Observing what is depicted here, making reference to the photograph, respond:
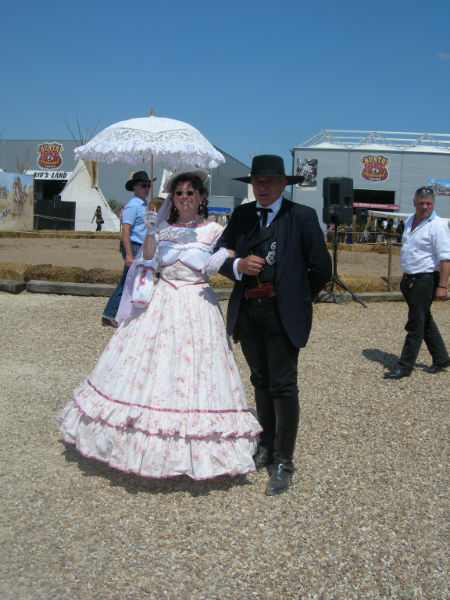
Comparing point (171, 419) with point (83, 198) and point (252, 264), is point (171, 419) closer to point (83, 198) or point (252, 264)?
point (252, 264)

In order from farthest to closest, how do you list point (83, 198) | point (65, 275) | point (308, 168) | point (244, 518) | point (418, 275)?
point (308, 168) < point (83, 198) < point (65, 275) < point (418, 275) < point (244, 518)

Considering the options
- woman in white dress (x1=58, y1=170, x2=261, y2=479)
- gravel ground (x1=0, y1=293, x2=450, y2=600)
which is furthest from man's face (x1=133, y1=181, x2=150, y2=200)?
woman in white dress (x1=58, y1=170, x2=261, y2=479)

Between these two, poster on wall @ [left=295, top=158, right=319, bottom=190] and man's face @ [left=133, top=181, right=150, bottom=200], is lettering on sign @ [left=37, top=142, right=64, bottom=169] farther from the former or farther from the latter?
man's face @ [left=133, top=181, right=150, bottom=200]

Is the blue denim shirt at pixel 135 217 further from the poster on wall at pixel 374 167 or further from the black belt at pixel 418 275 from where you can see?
the poster on wall at pixel 374 167

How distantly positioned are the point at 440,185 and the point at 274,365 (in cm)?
3734

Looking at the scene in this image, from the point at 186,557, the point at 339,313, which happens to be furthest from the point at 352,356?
the point at 186,557

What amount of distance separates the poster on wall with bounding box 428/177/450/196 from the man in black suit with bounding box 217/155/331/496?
36857mm

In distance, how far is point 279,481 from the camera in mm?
3287

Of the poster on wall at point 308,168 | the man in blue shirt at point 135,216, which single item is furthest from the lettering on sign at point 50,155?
the man in blue shirt at point 135,216

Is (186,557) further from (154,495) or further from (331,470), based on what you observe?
(331,470)

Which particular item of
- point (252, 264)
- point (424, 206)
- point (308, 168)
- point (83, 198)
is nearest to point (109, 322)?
point (424, 206)

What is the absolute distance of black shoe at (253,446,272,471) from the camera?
11.7 ft

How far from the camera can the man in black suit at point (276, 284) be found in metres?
3.14

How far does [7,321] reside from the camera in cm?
760
